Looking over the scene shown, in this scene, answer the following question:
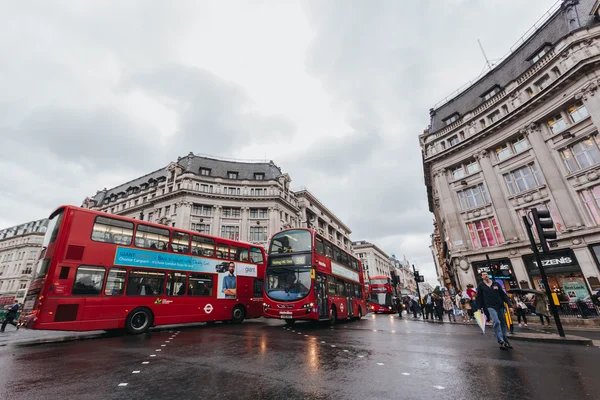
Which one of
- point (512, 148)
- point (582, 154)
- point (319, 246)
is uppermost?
point (512, 148)

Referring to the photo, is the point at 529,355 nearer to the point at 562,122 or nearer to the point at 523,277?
the point at 523,277

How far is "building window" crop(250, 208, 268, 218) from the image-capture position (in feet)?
140

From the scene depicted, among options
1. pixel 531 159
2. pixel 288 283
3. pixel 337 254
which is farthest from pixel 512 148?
pixel 288 283

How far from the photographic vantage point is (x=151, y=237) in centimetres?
1192

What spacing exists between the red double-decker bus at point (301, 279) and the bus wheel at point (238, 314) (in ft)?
9.22

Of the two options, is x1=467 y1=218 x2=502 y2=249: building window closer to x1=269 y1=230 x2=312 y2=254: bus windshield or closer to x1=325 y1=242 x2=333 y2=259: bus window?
x1=325 y1=242 x2=333 y2=259: bus window

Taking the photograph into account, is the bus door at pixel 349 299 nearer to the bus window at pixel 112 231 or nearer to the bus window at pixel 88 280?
the bus window at pixel 112 231

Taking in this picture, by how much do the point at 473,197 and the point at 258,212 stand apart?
2955cm

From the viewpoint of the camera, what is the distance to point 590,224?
1828cm

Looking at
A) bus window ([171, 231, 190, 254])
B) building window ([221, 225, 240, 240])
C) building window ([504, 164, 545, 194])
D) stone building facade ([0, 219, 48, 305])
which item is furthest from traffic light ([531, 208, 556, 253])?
stone building facade ([0, 219, 48, 305])

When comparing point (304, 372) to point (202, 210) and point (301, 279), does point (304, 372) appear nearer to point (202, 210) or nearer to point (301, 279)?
point (301, 279)

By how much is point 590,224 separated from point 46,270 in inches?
1214

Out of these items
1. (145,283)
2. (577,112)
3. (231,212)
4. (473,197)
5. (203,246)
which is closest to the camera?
(145,283)

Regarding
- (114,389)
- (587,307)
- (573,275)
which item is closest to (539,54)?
(573,275)
